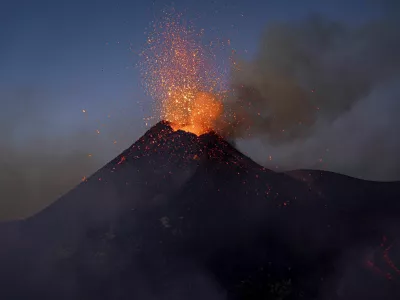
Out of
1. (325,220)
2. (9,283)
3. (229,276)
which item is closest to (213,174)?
(325,220)

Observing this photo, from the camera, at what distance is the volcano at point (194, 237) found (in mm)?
55094

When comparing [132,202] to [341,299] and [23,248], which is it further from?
[341,299]

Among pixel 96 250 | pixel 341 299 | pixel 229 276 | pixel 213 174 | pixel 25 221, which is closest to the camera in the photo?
pixel 341 299

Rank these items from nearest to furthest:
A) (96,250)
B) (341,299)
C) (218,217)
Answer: (341,299), (96,250), (218,217)

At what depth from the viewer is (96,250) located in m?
62.2

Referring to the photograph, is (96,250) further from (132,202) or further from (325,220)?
(325,220)

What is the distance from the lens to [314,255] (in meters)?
63.6

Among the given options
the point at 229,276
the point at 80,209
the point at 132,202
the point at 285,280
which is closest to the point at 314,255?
the point at 285,280

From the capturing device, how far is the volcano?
55.1m

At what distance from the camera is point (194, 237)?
6650cm

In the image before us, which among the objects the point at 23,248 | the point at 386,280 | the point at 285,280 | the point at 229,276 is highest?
the point at 23,248

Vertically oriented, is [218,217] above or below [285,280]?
above

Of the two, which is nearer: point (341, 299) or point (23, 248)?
point (341, 299)

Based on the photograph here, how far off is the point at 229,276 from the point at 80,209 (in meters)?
34.4
